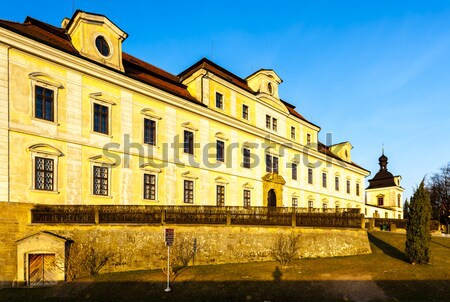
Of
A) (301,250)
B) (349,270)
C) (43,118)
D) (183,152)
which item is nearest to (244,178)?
(183,152)

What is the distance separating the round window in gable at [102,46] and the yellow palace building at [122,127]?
3.6 inches

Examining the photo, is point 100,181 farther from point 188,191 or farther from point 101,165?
point 188,191

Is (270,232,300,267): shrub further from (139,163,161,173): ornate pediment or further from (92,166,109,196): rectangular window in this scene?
(92,166,109,196): rectangular window

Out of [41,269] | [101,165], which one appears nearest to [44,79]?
[101,165]

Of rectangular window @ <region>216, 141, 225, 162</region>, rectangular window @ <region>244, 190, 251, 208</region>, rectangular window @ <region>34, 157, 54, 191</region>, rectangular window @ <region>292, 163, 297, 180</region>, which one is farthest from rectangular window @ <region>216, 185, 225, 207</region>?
rectangular window @ <region>34, 157, 54, 191</region>

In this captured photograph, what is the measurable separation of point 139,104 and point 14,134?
7656 mm

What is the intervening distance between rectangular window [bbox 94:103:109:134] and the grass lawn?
875 centimetres

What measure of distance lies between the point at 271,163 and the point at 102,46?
59.3 ft

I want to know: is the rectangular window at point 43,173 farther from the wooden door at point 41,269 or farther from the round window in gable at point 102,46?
the round window in gable at point 102,46

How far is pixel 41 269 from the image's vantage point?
15.5m

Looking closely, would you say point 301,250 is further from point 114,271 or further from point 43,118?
point 43,118

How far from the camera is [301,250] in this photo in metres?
18.1

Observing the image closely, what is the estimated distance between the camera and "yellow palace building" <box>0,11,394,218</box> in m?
16.7

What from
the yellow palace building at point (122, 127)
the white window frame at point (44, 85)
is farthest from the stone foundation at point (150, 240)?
the white window frame at point (44, 85)
